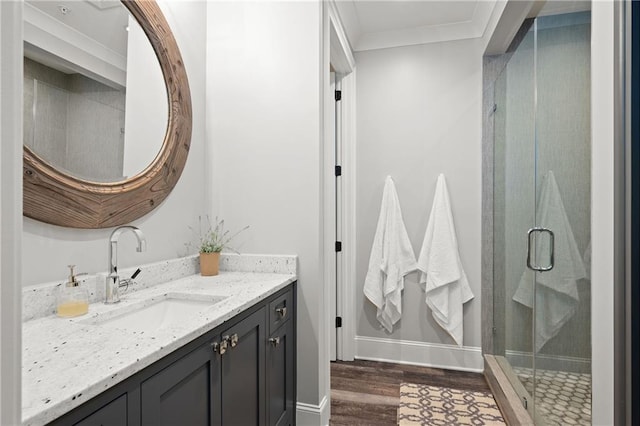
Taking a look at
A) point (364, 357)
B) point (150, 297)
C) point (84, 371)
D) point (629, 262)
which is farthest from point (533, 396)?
point (84, 371)

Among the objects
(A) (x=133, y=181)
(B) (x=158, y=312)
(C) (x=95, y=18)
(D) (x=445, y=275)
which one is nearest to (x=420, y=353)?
(D) (x=445, y=275)

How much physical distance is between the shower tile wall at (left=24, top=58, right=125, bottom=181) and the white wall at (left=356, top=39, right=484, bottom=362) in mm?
1949

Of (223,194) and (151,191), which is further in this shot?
(223,194)

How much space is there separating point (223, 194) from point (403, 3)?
1.83 m

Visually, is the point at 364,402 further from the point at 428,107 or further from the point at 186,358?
the point at 428,107

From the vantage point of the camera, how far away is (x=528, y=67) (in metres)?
1.97

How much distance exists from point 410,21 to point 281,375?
261cm

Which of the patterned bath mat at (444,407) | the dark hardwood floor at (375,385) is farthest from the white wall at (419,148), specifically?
the patterned bath mat at (444,407)

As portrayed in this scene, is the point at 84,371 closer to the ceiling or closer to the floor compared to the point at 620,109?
closer to the floor

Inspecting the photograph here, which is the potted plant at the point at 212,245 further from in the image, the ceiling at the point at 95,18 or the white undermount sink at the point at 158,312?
the ceiling at the point at 95,18

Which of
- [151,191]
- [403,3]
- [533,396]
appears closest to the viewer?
[151,191]

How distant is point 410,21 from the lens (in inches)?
109

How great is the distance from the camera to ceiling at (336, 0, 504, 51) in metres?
2.54

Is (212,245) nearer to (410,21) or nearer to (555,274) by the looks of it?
(555,274)
